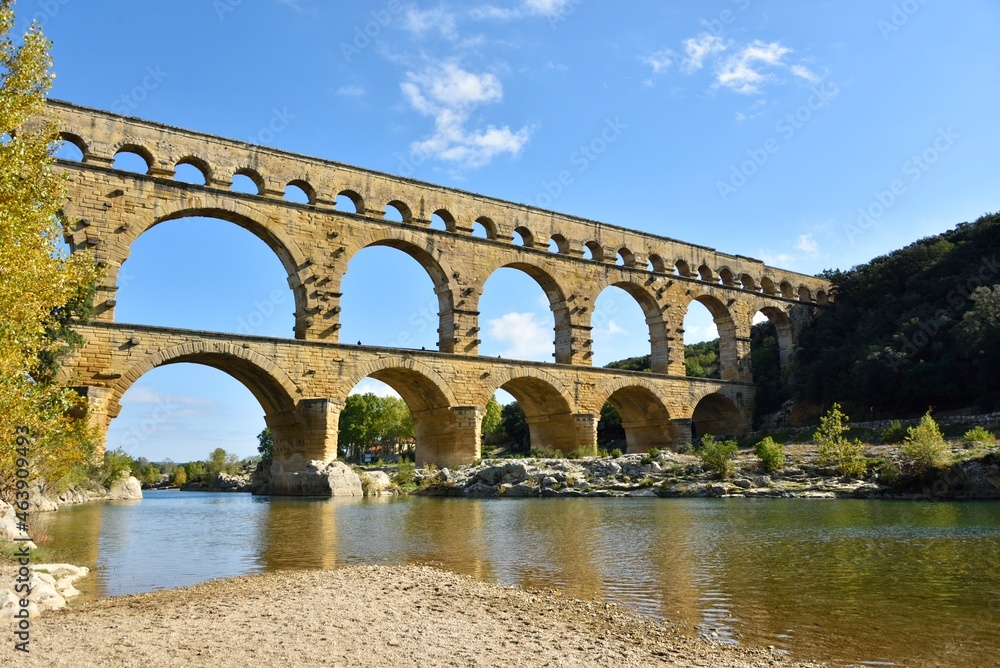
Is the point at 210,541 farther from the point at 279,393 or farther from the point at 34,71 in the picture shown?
the point at 279,393

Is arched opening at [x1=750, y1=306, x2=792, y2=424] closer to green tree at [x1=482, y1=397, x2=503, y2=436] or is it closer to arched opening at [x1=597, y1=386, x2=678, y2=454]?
arched opening at [x1=597, y1=386, x2=678, y2=454]

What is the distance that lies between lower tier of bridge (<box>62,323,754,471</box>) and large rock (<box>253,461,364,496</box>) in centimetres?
37

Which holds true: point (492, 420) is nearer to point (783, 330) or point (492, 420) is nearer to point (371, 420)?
point (371, 420)

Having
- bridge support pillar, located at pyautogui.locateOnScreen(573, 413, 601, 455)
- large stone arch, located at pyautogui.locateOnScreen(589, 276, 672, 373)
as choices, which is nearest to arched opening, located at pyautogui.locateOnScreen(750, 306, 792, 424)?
large stone arch, located at pyautogui.locateOnScreen(589, 276, 672, 373)

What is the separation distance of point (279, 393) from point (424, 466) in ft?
18.6

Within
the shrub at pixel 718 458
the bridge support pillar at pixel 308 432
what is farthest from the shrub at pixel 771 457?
the bridge support pillar at pixel 308 432

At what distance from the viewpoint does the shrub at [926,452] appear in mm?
16969

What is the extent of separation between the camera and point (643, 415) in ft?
101

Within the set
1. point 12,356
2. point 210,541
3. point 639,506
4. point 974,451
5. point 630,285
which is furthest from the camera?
point 630,285

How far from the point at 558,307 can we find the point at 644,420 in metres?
6.39

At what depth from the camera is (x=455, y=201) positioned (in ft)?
85.9

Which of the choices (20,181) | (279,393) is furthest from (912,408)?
(20,181)

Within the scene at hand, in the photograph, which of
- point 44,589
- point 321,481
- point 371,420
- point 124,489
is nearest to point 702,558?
point 44,589

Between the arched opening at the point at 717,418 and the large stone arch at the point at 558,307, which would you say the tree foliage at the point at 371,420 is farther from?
the large stone arch at the point at 558,307
